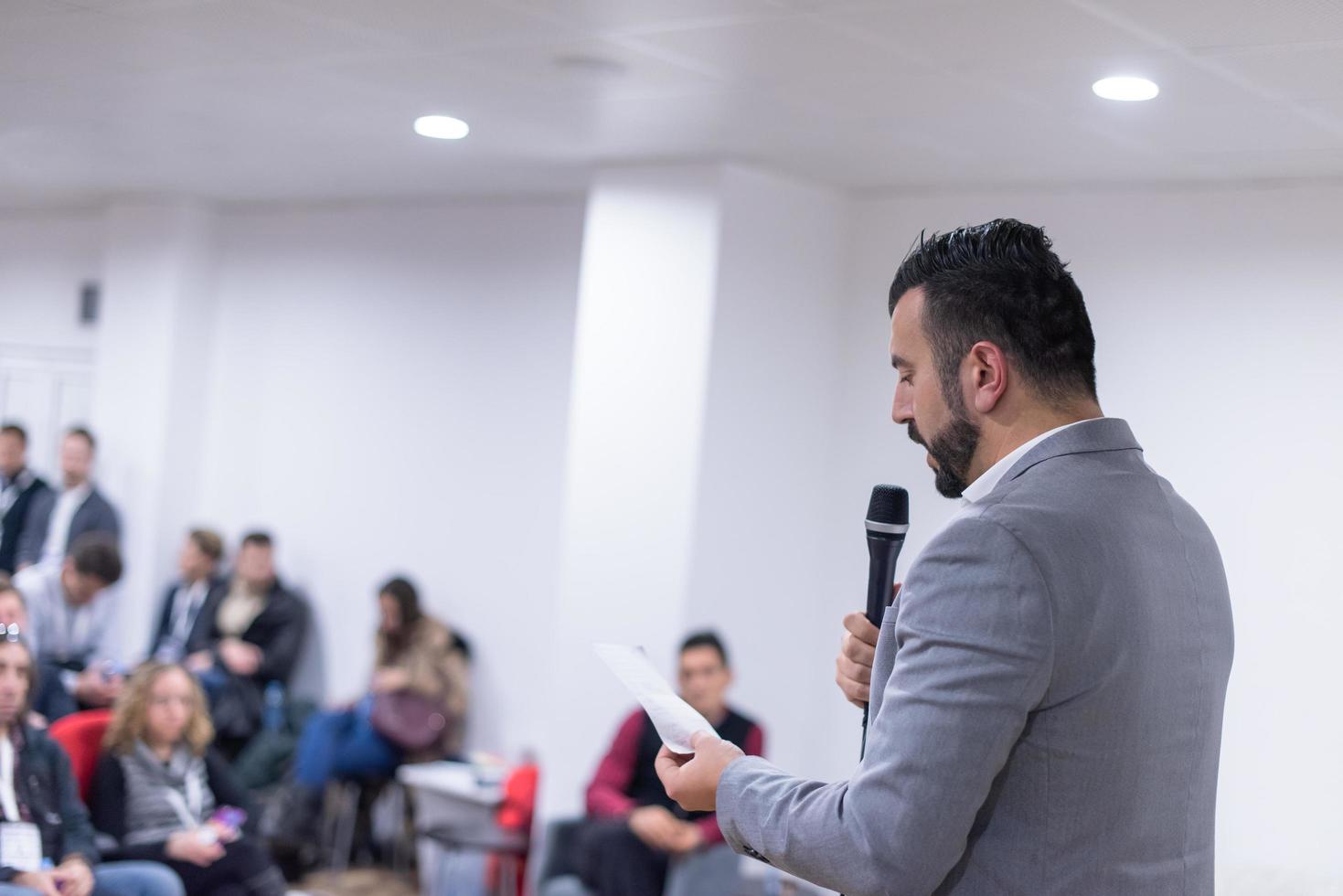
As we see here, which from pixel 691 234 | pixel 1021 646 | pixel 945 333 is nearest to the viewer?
pixel 1021 646

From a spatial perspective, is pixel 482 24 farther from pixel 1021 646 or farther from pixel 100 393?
pixel 100 393

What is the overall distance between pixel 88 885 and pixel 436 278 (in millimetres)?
3478

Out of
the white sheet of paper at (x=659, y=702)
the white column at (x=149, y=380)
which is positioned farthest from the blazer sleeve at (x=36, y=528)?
the white sheet of paper at (x=659, y=702)

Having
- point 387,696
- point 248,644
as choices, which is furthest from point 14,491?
point 387,696

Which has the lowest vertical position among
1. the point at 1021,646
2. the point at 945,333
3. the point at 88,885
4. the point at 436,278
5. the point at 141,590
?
the point at 88,885

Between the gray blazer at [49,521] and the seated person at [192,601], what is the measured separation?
1.43 ft

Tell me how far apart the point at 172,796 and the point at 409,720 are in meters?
1.57

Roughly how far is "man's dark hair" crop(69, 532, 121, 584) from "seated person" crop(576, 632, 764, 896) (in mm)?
2675

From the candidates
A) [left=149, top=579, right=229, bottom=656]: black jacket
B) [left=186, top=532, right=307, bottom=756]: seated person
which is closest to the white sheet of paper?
[left=186, top=532, right=307, bottom=756]: seated person

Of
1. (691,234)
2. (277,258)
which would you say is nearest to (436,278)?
(277,258)

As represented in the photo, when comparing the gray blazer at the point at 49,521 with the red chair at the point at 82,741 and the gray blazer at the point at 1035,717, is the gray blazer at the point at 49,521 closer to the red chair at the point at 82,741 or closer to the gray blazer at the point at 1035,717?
the red chair at the point at 82,741

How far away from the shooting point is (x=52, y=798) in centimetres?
443

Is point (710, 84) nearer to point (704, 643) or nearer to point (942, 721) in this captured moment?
point (704, 643)

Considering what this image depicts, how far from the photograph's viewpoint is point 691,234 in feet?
18.0
